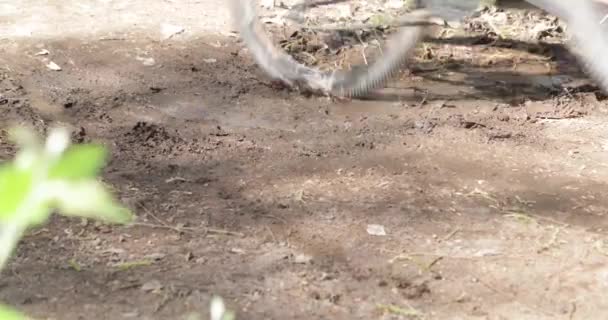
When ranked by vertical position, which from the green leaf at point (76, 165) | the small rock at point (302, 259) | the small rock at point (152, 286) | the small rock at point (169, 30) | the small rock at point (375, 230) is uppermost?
the green leaf at point (76, 165)

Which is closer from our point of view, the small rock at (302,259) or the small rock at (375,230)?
the small rock at (302,259)

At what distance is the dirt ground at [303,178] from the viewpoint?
2295mm

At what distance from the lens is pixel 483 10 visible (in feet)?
14.6

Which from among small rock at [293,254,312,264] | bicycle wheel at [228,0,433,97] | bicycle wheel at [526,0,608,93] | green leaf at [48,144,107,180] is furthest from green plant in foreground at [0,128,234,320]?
bicycle wheel at [228,0,433,97]

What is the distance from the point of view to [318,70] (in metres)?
3.64

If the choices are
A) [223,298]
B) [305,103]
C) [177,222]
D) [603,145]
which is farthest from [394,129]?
[223,298]

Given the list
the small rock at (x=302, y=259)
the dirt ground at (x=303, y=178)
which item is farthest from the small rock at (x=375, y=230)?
the small rock at (x=302, y=259)

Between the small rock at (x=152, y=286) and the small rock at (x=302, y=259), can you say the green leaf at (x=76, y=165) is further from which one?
the small rock at (x=302, y=259)

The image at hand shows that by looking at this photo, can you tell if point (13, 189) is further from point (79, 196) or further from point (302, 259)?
point (302, 259)

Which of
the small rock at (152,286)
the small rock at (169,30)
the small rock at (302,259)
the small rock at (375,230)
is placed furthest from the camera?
the small rock at (169,30)

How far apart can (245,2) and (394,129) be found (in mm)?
Result: 836

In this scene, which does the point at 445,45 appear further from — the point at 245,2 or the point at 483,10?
the point at 245,2

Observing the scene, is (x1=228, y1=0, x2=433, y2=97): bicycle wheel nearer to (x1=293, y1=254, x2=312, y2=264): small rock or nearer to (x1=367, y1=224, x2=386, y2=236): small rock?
(x1=367, y1=224, x2=386, y2=236): small rock

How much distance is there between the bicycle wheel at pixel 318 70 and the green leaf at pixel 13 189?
122 inches
